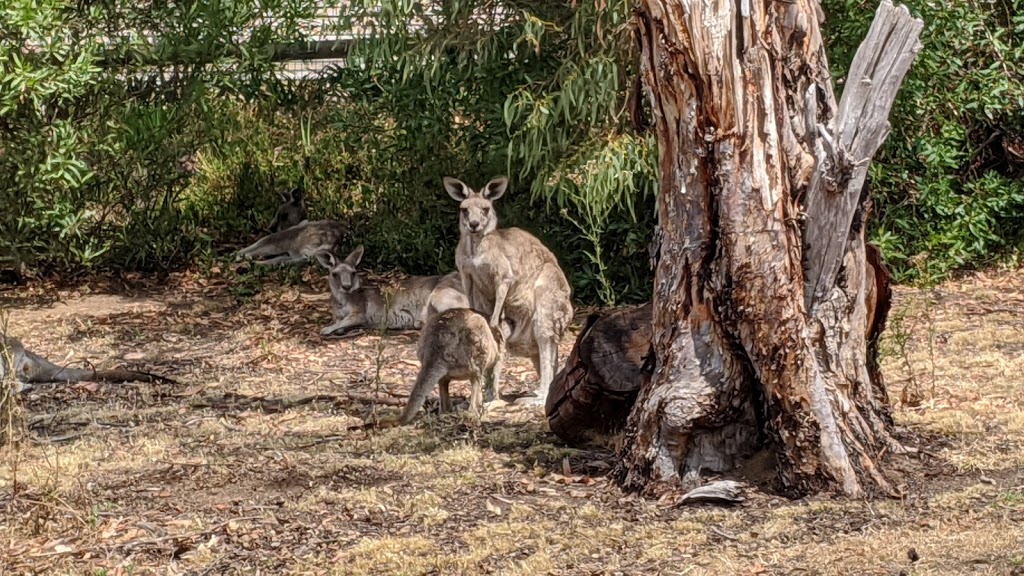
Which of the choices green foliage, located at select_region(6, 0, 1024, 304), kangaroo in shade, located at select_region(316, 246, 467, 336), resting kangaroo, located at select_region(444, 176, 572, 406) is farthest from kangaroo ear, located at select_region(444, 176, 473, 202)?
kangaroo in shade, located at select_region(316, 246, 467, 336)

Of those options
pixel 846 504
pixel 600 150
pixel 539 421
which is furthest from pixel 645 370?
pixel 600 150

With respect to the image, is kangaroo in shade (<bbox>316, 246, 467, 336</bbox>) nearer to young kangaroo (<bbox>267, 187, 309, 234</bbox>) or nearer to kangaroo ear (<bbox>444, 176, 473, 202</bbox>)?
kangaroo ear (<bbox>444, 176, 473, 202</bbox>)

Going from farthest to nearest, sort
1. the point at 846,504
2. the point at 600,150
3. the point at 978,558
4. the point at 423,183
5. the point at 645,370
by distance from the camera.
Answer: the point at 423,183, the point at 600,150, the point at 645,370, the point at 846,504, the point at 978,558

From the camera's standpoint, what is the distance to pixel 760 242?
628 cm

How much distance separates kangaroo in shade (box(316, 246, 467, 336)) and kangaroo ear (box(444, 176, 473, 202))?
0.90 metres

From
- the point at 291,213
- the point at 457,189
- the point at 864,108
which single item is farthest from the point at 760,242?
the point at 291,213

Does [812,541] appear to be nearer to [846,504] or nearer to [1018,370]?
[846,504]

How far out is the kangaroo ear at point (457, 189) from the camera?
10.5 meters

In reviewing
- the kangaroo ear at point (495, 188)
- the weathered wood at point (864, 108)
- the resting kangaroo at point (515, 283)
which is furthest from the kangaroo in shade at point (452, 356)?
the weathered wood at point (864, 108)

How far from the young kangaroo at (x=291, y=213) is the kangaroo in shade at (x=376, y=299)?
82.0 inches

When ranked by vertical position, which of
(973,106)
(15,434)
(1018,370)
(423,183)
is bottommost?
(15,434)

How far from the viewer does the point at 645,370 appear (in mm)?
6820

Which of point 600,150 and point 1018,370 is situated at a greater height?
point 600,150

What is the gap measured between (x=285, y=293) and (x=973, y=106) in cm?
601
